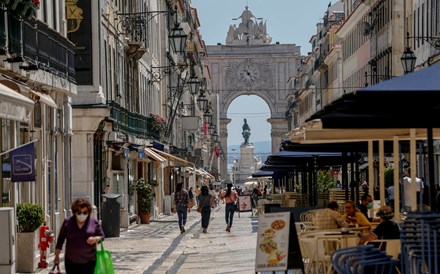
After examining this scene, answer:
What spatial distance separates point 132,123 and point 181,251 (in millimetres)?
15170

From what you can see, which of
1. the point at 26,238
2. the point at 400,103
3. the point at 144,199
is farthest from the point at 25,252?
the point at 144,199

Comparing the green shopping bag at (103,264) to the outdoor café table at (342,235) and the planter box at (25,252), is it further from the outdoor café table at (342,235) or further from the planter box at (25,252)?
the planter box at (25,252)

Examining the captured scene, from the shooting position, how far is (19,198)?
888 inches

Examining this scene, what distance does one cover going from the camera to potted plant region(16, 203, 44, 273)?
2080cm

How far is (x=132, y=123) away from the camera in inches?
1706

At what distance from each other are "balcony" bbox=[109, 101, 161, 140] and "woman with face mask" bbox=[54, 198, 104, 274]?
22.0 m

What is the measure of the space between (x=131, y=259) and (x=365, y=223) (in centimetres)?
767

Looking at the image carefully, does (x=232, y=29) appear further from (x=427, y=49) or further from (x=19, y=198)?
(x=19, y=198)

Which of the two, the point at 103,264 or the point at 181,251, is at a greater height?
the point at 103,264

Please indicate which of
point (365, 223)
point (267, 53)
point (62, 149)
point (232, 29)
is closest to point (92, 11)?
point (62, 149)

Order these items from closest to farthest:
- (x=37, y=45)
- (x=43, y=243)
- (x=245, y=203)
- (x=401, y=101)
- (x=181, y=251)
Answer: (x=401, y=101) → (x=43, y=243) → (x=37, y=45) → (x=181, y=251) → (x=245, y=203)

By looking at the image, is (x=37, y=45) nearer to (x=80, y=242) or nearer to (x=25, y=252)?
(x=25, y=252)

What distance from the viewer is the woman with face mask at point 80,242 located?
1380 cm

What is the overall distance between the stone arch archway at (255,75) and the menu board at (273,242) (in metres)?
156
